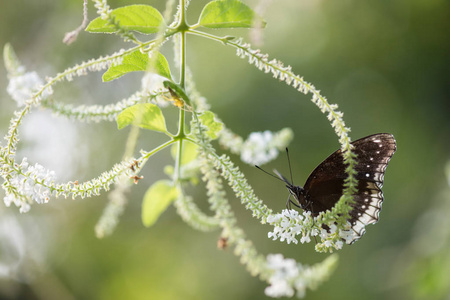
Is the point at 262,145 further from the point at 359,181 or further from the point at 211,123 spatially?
the point at 211,123

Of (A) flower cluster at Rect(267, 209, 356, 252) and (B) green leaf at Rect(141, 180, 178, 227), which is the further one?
(B) green leaf at Rect(141, 180, 178, 227)

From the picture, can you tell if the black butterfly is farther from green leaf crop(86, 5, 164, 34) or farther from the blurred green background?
the blurred green background

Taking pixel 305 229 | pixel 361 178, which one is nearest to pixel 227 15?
pixel 305 229

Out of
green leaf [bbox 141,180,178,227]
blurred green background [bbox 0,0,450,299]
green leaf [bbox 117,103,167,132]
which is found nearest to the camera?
green leaf [bbox 117,103,167,132]

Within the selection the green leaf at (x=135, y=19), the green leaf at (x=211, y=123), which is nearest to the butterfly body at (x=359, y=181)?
the green leaf at (x=211, y=123)

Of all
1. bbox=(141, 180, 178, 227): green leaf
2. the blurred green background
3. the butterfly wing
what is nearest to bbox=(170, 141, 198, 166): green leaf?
bbox=(141, 180, 178, 227): green leaf

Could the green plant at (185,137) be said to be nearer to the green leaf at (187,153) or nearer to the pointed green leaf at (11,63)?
the green leaf at (187,153)
